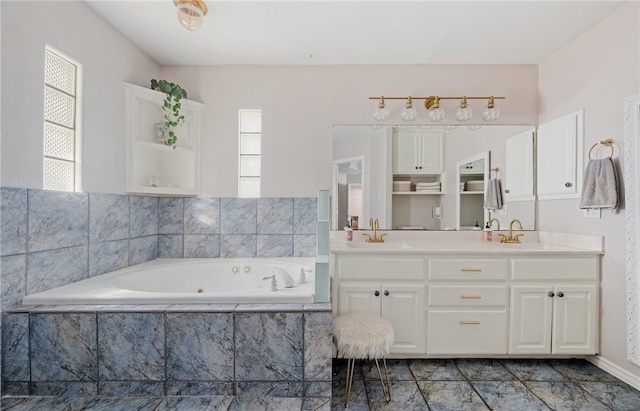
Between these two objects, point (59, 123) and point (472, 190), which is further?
point (472, 190)

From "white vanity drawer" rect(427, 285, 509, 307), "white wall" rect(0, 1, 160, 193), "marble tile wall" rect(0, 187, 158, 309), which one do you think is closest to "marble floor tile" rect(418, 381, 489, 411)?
"white vanity drawer" rect(427, 285, 509, 307)

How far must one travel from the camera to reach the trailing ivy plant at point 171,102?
2408 millimetres

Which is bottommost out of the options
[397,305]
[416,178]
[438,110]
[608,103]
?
[397,305]

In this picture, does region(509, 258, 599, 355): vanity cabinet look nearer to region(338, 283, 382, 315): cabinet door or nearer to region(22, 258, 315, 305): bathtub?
region(338, 283, 382, 315): cabinet door

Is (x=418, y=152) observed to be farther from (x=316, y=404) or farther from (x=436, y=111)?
(x=316, y=404)

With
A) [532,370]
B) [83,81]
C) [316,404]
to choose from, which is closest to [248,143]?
[83,81]

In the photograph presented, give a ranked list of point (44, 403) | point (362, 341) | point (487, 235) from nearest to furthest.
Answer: point (44, 403)
point (362, 341)
point (487, 235)

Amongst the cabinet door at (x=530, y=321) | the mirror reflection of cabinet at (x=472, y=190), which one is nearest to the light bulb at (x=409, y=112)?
the mirror reflection of cabinet at (x=472, y=190)

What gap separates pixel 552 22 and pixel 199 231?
315cm

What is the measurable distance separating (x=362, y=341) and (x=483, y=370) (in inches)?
40.7

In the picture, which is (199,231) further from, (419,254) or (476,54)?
(476,54)

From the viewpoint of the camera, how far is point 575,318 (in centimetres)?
206

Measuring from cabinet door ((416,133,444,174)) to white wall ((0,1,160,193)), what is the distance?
2.40 meters

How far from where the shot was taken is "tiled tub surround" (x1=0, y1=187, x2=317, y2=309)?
1.54m
